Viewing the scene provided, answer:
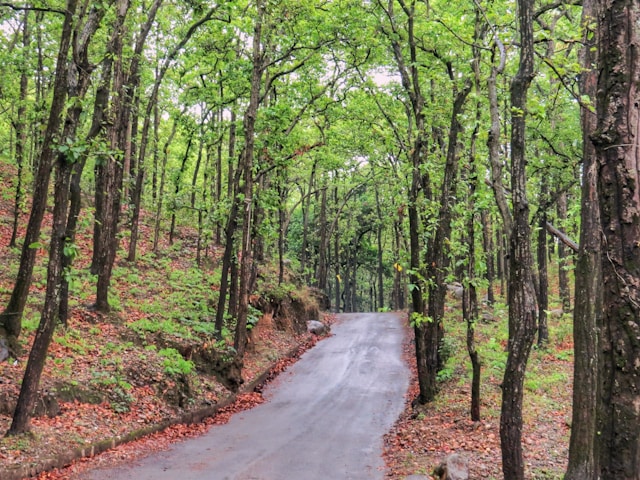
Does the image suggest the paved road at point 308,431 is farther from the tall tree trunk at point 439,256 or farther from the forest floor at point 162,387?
the tall tree trunk at point 439,256

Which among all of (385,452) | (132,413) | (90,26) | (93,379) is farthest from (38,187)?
(385,452)

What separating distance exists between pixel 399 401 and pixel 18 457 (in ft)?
34.4

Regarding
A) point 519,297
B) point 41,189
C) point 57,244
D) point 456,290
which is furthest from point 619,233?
point 456,290

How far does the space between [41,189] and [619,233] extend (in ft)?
31.2

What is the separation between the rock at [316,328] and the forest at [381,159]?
1.92 meters

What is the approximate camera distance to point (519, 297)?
6.38 metres

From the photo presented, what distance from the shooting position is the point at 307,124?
2631 centimetres

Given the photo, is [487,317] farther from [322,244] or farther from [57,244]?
[57,244]

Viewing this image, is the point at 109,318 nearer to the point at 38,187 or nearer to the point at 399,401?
the point at 38,187

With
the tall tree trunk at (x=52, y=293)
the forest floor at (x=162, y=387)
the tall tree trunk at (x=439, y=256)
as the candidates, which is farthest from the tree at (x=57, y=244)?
the tall tree trunk at (x=439, y=256)

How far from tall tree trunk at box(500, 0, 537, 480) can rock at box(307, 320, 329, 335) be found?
19059 millimetres

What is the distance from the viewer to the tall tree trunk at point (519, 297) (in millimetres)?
6285

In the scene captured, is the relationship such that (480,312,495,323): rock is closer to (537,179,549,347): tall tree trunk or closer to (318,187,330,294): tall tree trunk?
(537,179,549,347): tall tree trunk

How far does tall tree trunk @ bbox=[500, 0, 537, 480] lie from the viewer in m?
6.29
